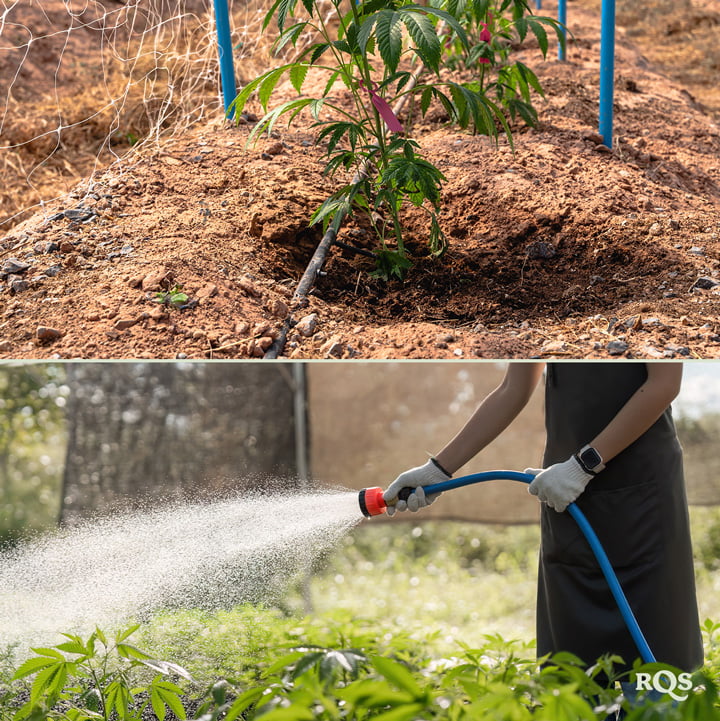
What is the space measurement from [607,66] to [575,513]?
7.16 ft

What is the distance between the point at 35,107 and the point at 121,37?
102 cm

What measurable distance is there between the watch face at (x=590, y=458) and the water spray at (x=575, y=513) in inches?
3.6

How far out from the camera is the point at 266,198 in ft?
8.45

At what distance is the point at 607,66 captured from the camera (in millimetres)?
3080

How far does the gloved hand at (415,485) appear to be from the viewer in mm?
1670

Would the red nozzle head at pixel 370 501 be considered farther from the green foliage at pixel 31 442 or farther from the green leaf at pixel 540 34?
the green foliage at pixel 31 442

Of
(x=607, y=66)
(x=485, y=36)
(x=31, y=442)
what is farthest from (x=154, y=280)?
(x=31, y=442)

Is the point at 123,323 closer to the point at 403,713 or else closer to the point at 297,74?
the point at 297,74

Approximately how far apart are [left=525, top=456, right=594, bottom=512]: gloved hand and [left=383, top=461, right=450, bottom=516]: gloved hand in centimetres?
24

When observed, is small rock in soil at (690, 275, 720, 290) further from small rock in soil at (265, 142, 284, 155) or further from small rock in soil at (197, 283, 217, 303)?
small rock in soil at (265, 142, 284, 155)

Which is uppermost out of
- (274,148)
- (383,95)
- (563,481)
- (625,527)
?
(383,95)

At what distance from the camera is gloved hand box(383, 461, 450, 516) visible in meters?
1.67

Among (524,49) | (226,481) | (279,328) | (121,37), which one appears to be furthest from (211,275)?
(524,49)

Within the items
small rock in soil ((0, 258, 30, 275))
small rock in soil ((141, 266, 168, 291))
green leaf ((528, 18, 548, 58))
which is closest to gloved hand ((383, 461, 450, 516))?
small rock in soil ((141, 266, 168, 291))
